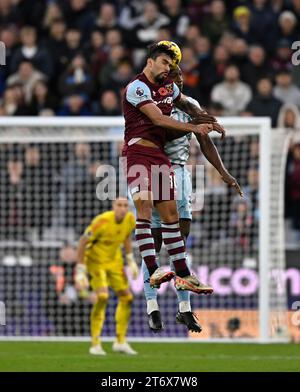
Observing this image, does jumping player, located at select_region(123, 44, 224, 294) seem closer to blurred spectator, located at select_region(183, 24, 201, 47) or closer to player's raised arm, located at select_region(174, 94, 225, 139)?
player's raised arm, located at select_region(174, 94, 225, 139)

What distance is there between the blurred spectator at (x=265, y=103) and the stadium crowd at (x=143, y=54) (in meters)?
0.02

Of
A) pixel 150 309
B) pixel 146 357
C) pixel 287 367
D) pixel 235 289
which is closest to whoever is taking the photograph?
pixel 150 309

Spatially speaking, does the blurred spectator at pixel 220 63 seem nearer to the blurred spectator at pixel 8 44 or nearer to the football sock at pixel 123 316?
the blurred spectator at pixel 8 44

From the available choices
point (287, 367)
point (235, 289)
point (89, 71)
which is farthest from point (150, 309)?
point (89, 71)

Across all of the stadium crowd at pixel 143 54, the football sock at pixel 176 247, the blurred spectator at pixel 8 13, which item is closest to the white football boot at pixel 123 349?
the stadium crowd at pixel 143 54

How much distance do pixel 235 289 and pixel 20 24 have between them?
7864 mm

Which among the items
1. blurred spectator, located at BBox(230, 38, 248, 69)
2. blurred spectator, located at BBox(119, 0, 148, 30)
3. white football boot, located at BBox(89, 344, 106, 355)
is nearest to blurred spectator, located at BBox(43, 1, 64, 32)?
blurred spectator, located at BBox(119, 0, 148, 30)

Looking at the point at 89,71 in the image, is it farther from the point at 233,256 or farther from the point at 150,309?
the point at 150,309

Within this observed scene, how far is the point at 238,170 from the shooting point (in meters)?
21.9

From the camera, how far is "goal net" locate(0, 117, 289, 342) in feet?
68.1

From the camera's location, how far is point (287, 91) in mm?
22375

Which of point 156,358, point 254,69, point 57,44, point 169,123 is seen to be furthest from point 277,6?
point 169,123

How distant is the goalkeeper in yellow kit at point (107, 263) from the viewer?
61.9ft

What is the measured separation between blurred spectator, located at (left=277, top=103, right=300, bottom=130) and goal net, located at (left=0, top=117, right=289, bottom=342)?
0.38 meters
